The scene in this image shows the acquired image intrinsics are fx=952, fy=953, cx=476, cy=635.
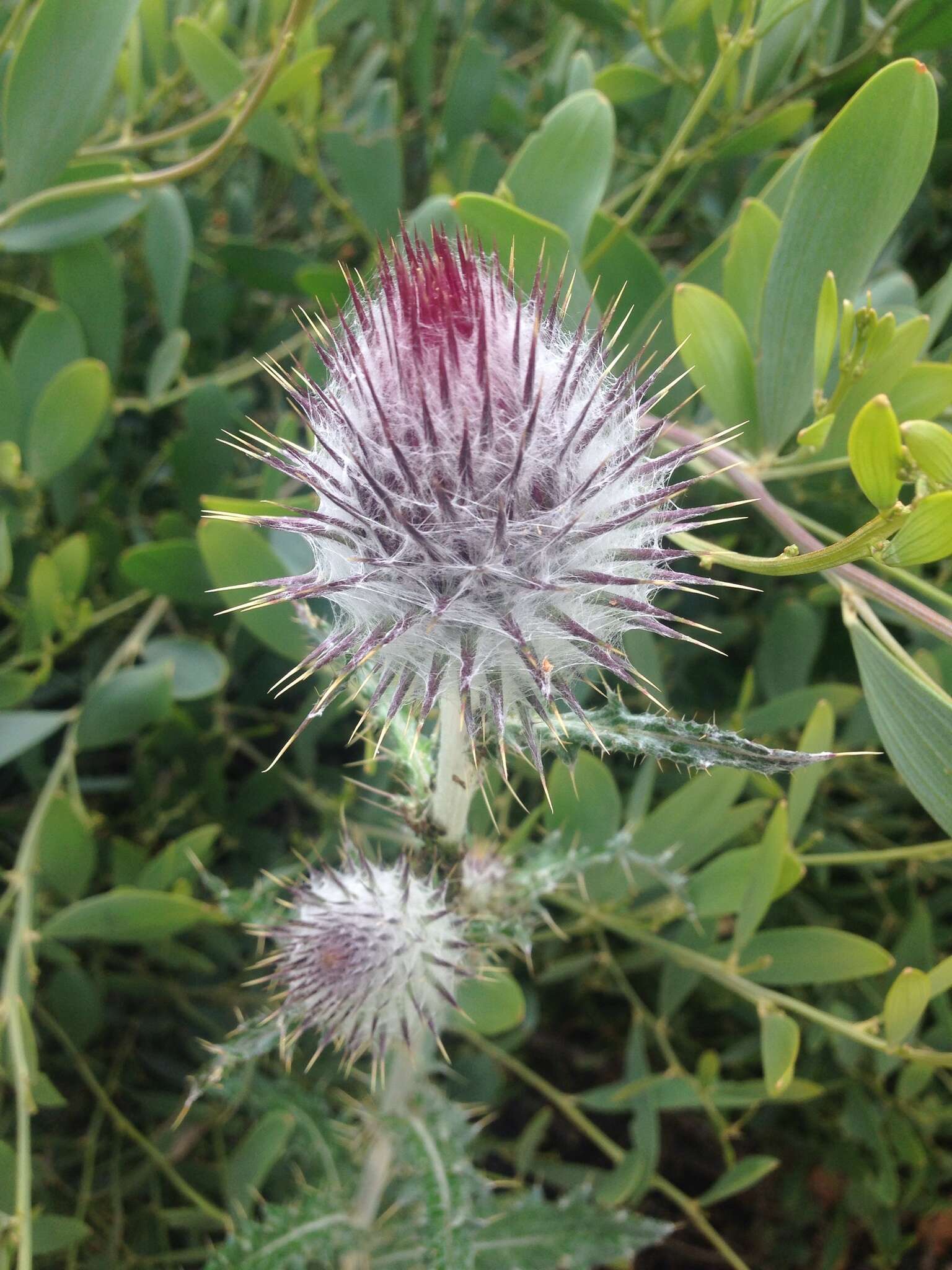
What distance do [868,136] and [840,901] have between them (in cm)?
198

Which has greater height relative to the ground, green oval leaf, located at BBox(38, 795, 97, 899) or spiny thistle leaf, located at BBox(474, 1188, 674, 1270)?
green oval leaf, located at BBox(38, 795, 97, 899)

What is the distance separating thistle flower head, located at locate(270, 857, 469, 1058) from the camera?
57.5 inches

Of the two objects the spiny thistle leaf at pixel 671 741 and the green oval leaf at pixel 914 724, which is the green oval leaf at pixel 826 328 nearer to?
the green oval leaf at pixel 914 724

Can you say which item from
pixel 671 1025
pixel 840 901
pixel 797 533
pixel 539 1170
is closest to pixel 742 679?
pixel 840 901

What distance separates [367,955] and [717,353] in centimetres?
108

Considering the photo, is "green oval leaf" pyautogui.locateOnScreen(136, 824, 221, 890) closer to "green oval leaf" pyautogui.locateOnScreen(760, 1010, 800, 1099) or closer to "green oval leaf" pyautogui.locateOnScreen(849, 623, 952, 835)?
"green oval leaf" pyautogui.locateOnScreen(760, 1010, 800, 1099)

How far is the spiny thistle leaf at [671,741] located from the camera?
1.17 m

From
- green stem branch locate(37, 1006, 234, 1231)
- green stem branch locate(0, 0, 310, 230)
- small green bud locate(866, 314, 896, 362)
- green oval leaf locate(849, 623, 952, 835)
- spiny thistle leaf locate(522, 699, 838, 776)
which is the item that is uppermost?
green stem branch locate(0, 0, 310, 230)

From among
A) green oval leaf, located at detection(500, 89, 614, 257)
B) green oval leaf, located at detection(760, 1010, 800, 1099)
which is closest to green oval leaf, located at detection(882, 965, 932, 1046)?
green oval leaf, located at detection(760, 1010, 800, 1099)

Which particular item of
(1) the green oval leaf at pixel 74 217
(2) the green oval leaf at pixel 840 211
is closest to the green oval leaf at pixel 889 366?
(2) the green oval leaf at pixel 840 211

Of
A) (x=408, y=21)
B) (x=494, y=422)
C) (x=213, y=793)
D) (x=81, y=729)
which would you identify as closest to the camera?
(x=494, y=422)

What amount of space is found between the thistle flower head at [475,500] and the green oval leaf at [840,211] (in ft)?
1.14

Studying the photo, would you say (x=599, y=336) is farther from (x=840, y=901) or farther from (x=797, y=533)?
(x=840, y=901)

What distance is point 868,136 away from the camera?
133 centimetres
